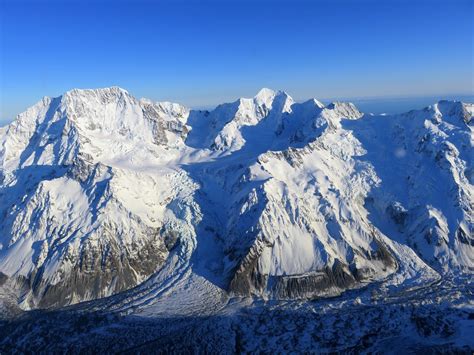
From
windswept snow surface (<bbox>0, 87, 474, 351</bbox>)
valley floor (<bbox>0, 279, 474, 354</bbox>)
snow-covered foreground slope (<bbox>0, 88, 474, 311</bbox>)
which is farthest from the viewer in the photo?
snow-covered foreground slope (<bbox>0, 88, 474, 311</bbox>)

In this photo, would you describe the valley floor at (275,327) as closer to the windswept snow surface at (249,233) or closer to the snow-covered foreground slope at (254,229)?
the windswept snow surface at (249,233)

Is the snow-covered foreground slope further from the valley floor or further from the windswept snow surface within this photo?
the valley floor

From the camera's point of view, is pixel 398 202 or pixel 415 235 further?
pixel 398 202

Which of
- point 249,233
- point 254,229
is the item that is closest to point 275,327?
point 249,233

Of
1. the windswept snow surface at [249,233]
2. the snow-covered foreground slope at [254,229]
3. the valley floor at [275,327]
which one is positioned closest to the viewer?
the valley floor at [275,327]

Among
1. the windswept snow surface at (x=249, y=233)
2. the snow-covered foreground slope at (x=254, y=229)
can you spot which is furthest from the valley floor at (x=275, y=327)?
the snow-covered foreground slope at (x=254, y=229)

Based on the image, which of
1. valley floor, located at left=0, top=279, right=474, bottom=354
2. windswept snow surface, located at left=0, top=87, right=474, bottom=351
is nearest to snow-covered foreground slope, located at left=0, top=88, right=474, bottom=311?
windswept snow surface, located at left=0, top=87, right=474, bottom=351

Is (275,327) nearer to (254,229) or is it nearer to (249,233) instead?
(249,233)

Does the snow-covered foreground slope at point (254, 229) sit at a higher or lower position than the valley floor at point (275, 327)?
higher

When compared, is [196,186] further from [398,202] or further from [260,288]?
[398,202]

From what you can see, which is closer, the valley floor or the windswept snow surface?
the valley floor

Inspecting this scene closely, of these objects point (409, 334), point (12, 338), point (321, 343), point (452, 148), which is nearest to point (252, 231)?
point (321, 343)
